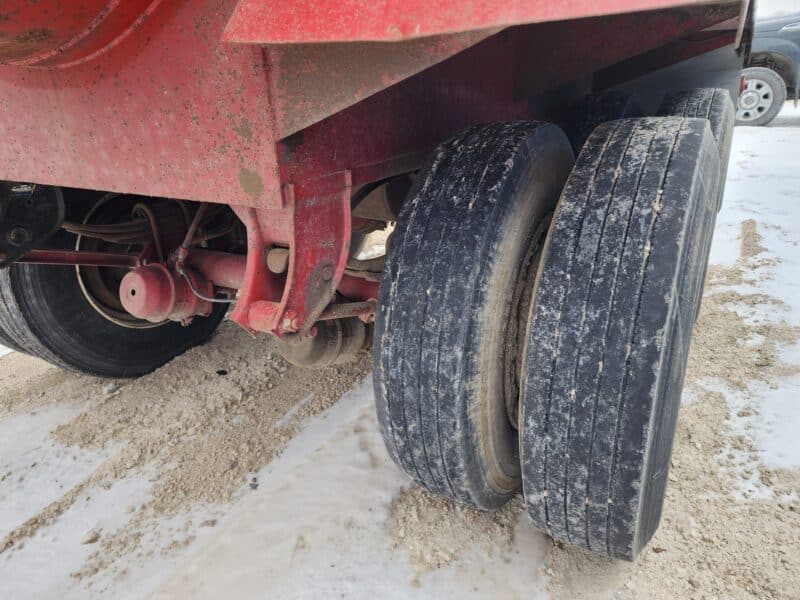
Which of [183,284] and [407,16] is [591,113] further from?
[407,16]

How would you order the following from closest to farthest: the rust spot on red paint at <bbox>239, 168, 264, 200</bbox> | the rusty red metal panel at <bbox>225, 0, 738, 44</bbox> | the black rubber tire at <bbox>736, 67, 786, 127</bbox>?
the rusty red metal panel at <bbox>225, 0, 738, 44</bbox>
the rust spot on red paint at <bbox>239, 168, 264, 200</bbox>
the black rubber tire at <bbox>736, 67, 786, 127</bbox>

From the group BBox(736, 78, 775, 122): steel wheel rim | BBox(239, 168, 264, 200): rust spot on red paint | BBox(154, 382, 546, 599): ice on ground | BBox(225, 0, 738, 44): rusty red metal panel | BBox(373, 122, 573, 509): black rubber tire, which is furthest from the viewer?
BBox(736, 78, 775, 122): steel wheel rim

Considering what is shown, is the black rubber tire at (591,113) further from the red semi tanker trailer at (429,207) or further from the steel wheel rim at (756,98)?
the steel wheel rim at (756,98)

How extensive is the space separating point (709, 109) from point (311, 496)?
268cm

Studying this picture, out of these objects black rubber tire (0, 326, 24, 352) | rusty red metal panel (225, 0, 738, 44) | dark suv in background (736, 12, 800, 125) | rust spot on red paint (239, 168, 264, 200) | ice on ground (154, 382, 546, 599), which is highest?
dark suv in background (736, 12, 800, 125)

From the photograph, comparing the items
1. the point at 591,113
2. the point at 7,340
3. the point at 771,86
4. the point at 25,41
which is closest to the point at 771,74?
the point at 771,86

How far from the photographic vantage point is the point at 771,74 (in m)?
9.49

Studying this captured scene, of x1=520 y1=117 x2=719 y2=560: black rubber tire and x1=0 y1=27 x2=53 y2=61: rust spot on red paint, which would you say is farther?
x1=520 y1=117 x2=719 y2=560: black rubber tire

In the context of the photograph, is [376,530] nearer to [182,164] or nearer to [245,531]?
[245,531]

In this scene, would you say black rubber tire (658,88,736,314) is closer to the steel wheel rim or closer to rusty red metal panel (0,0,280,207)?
rusty red metal panel (0,0,280,207)

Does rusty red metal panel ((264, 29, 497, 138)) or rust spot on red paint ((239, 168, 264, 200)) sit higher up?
rusty red metal panel ((264, 29, 497, 138))

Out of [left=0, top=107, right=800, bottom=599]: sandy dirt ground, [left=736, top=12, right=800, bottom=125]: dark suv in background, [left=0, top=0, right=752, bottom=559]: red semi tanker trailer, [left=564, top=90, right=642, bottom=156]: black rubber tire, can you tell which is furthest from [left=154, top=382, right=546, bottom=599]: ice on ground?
[left=736, top=12, right=800, bottom=125]: dark suv in background

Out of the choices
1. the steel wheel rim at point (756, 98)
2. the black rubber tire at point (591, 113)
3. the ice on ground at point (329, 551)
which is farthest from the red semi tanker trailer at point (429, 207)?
the steel wheel rim at point (756, 98)

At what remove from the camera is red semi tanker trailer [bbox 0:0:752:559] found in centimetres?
122
